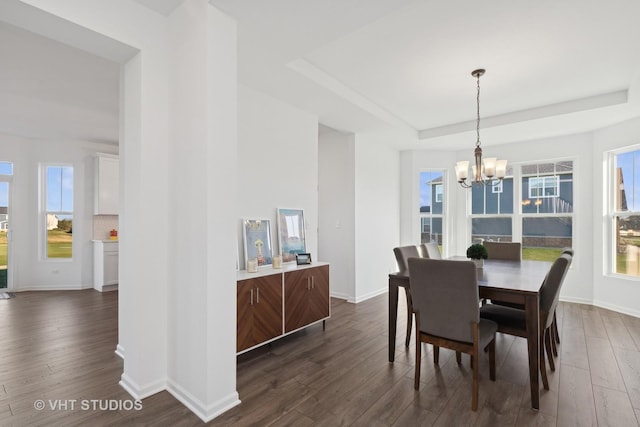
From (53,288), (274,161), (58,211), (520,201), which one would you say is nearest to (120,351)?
(274,161)

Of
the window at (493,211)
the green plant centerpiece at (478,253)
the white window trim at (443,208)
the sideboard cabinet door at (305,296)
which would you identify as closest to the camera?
the green plant centerpiece at (478,253)

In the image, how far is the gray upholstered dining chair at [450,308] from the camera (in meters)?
2.17

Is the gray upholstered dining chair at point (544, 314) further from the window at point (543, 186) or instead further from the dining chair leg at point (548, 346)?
the window at point (543, 186)

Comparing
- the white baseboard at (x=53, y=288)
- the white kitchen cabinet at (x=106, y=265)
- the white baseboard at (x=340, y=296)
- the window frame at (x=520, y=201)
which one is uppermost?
the window frame at (x=520, y=201)

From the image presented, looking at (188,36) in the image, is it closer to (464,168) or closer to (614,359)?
(464,168)

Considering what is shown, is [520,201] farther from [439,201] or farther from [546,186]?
[439,201]

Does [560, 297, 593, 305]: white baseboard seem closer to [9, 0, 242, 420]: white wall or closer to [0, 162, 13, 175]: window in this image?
[9, 0, 242, 420]: white wall

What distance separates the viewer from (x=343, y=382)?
8.23 ft

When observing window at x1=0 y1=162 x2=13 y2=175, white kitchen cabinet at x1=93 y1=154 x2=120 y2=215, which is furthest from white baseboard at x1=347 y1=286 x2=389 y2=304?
window at x1=0 y1=162 x2=13 y2=175

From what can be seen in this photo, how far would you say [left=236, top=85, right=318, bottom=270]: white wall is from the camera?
3.39 m

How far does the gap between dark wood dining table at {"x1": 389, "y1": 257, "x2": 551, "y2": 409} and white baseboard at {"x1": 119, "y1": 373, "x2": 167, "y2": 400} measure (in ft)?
6.20

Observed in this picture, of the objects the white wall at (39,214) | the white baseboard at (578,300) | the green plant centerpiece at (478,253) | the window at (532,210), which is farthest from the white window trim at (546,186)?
the white wall at (39,214)

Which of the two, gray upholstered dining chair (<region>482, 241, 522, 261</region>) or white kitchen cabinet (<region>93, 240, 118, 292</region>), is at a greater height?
gray upholstered dining chair (<region>482, 241, 522, 261</region>)

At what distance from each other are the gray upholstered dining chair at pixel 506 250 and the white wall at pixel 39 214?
697cm
